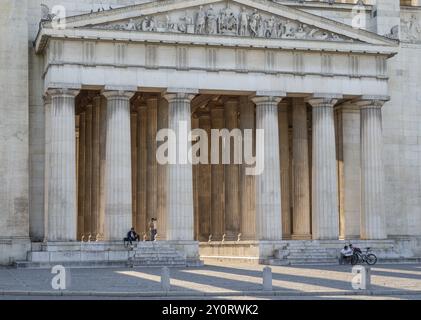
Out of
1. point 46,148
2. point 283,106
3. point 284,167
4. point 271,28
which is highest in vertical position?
point 271,28

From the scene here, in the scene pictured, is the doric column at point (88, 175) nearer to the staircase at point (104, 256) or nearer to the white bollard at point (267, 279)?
the staircase at point (104, 256)

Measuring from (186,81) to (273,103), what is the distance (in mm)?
6370

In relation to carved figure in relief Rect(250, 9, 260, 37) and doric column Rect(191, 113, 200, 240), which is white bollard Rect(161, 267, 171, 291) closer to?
carved figure in relief Rect(250, 9, 260, 37)

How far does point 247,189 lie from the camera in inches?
2542

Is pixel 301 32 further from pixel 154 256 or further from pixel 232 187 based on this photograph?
pixel 154 256

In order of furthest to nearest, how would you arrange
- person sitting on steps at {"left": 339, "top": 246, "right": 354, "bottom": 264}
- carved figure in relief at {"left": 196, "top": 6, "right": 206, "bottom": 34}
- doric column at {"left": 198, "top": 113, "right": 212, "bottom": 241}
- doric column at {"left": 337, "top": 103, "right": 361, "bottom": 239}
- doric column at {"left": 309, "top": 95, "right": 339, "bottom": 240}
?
1. doric column at {"left": 198, "top": 113, "right": 212, "bottom": 241}
2. doric column at {"left": 337, "top": 103, "right": 361, "bottom": 239}
3. doric column at {"left": 309, "top": 95, "right": 339, "bottom": 240}
4. carved figure in relief at {"left": 196, "top": 6, "right": 206, "bottom": 34}
5. person sitting on steps at {"left": 339, "top": 246, "right": 354, "bottom": 264}

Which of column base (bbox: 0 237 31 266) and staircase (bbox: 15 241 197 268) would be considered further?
column base (bbox: 0 237 31 266)

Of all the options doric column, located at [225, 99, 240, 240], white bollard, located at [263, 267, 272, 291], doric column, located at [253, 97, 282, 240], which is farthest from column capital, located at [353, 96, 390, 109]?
white bollard, located at [263, 267, 272, 291]

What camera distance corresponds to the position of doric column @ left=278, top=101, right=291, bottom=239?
228 feet

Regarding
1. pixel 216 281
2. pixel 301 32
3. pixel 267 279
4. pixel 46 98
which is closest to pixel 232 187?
pixel 301 32

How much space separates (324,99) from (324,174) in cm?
524

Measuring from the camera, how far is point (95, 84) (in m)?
58.3

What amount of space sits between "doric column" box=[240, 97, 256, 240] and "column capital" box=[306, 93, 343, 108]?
5.04m

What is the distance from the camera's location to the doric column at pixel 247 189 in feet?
210
